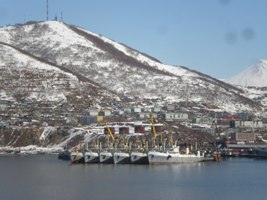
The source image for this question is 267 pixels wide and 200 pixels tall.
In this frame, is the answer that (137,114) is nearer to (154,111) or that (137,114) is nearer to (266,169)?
(154,111)

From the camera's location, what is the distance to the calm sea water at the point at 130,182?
204ft

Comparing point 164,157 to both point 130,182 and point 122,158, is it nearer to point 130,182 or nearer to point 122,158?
point 122,158

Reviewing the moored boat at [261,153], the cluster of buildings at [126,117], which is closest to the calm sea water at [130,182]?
the moored boat at [261,153]

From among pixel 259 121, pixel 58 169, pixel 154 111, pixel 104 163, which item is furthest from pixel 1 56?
pixel 58 169

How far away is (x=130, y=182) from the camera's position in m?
71.9

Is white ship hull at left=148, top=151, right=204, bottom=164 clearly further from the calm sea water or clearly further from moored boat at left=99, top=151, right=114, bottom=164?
moored boat at left=99, top=151, right=114, bottom=164

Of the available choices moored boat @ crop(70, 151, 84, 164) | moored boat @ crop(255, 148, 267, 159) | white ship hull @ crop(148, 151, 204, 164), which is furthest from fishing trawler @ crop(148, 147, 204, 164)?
moored boat @ crop(255, 148, 267, 159)

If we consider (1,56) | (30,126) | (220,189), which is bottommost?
(220,189)

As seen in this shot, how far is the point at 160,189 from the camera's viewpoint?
217ft

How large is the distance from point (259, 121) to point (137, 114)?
2799 cm

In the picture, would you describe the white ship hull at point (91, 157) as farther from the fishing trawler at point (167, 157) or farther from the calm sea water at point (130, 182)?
the fishing trawler at point (167, 157)

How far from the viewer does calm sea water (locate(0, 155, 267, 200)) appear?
204 feet

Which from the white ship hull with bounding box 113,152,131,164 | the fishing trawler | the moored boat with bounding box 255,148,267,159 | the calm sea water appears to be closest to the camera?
the calm sea water

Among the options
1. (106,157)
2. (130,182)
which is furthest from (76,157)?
(130,182)
